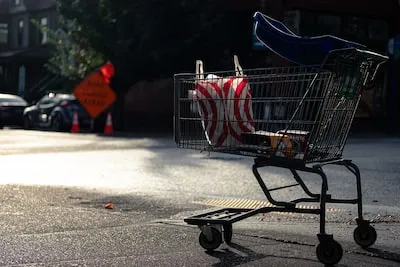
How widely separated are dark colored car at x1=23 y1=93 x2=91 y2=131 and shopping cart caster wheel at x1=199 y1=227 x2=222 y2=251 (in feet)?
63.5

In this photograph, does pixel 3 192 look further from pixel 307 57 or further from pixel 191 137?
pixel 307 57

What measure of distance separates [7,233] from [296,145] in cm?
290

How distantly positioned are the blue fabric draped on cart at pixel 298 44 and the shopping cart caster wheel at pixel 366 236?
1.58m

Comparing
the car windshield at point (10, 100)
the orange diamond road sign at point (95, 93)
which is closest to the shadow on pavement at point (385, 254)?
the orange diamond road sign at point (95, 93)

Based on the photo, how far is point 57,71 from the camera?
2786cm

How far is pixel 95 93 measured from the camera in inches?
909

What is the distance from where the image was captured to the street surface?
5535 millimetres

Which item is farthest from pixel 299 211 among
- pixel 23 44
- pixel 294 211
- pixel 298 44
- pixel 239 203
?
pixel 23 44

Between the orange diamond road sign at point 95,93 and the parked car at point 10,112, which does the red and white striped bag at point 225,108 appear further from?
the parked car at point 10,112

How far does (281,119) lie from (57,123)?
797 inches

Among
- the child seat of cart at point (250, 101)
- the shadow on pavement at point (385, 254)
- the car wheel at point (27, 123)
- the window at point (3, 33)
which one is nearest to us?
the child seat of cart at point (250, 101)

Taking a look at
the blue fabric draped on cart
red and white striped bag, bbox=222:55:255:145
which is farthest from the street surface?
the blue fabric draped on cart

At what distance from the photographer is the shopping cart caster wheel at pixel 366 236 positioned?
19.1 feet

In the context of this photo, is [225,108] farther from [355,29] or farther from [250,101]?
[355,29]
